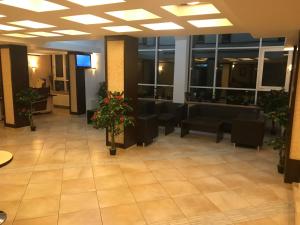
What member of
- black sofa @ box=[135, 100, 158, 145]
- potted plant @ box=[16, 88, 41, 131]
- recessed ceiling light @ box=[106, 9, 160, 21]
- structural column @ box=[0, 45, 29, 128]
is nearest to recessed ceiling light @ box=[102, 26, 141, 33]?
recessed ceiling light @ box=[106, 9, 160, 21]

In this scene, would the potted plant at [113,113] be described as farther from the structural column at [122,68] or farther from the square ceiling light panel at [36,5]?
the square ceiling light panel at [36,5]

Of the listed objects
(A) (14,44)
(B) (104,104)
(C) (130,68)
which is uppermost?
Answer: (A) (14,44)

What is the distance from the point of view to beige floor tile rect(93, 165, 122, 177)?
431 centimetres

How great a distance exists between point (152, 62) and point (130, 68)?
486 cm

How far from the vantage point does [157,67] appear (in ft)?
32.8

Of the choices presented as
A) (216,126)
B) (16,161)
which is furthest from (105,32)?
(216,126)

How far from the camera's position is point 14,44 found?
7.07 meters

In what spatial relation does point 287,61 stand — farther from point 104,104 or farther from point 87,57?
point 87,57

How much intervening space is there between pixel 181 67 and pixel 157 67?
4.93ft

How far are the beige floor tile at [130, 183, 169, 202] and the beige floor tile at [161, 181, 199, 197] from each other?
3.7 inches

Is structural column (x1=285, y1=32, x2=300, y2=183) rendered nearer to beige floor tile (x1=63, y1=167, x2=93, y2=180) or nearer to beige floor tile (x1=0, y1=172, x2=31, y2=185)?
beige floor tile (x1=63, y1=167, x2=93, y2=180)

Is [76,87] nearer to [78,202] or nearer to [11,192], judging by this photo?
[11,192]

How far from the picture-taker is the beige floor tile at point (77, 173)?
4.16 m

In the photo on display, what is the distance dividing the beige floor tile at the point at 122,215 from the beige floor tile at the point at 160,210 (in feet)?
0.30
